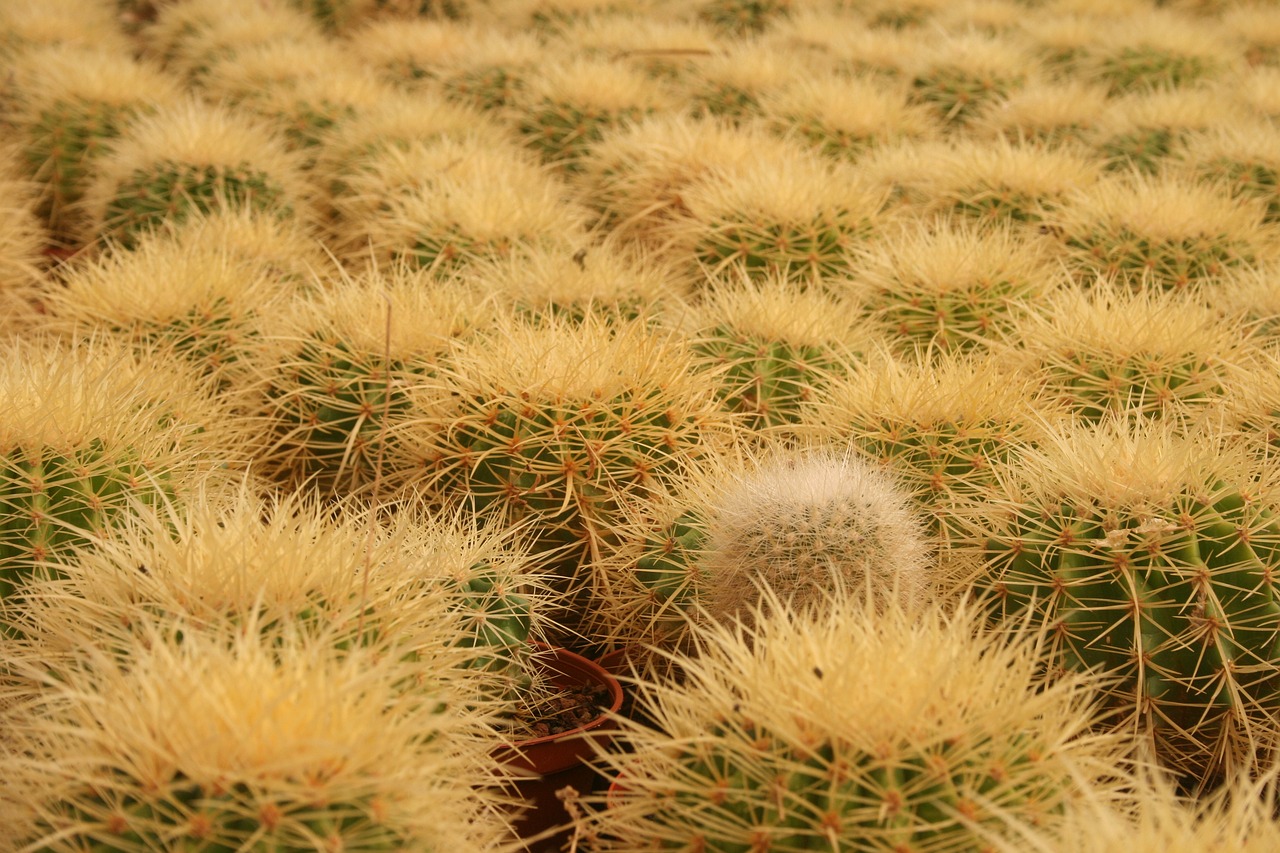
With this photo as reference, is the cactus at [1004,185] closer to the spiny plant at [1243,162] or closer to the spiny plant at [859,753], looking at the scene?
the spiny plant at [1243,162]

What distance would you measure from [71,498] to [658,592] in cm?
119

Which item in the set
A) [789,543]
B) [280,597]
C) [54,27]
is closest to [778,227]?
[789,543]

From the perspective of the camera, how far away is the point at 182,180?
4.56 meters

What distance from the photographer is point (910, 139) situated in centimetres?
542

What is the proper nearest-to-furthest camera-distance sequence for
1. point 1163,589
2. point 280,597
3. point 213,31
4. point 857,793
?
1. point 857,793
2. point 280,597
3. point 1163,589
4. point 213,31

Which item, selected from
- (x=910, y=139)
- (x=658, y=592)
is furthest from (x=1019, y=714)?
(x=910, y=139)

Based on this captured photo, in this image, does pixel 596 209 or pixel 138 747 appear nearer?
pixel 138 747

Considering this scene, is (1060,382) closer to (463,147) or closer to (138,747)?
(138,747)

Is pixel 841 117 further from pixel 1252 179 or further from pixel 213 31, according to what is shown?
pixel 213 31

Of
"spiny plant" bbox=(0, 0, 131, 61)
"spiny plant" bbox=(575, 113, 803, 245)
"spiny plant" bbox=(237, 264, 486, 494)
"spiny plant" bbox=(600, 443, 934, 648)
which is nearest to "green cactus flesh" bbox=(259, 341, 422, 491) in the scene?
"spiny plant" bbox=(237, 264, 486, 494)

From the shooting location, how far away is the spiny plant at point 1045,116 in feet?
17.7

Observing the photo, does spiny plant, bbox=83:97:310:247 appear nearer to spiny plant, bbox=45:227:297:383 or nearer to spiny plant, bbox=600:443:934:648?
spiny plant, bbox=45:227:297:383

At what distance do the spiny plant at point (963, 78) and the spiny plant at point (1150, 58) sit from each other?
446mm

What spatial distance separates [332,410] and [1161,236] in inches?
104
